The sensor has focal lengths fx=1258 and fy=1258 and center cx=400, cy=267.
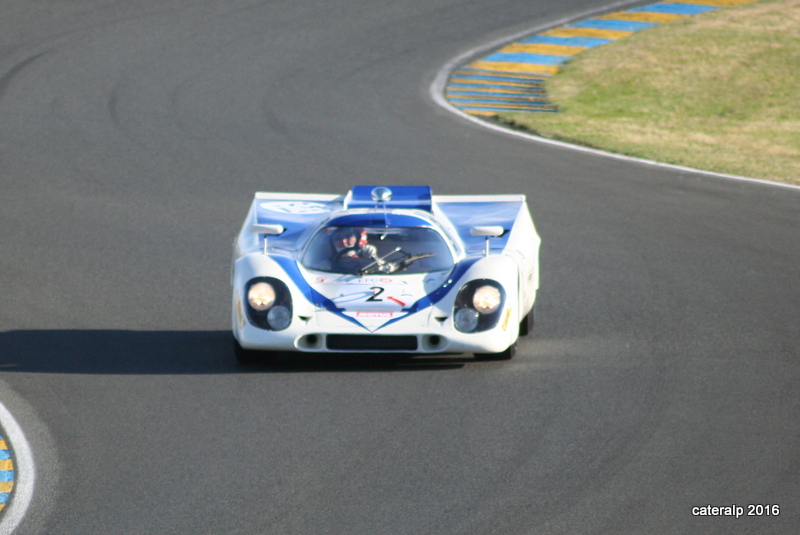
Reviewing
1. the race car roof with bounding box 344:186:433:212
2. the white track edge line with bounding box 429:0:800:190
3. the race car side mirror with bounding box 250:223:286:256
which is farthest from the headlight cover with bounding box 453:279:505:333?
the white track edge line with bounding box 429:0:800:190

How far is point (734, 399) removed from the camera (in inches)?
303

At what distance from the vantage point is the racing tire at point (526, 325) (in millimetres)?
9305

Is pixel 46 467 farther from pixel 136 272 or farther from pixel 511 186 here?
pixel 511 186

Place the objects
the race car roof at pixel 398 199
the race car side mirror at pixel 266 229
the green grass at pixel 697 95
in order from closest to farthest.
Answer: the race car side mirror at pixel 266 229 < the race car roof at pixel 398 199 < the green grass at pixel 697 95

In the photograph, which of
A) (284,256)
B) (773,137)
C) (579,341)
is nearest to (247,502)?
(284,256)

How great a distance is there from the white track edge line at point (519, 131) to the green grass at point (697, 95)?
252 mm

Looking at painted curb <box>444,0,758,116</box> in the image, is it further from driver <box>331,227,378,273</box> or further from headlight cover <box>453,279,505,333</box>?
headlight cover <box>453,279,505,333</box>

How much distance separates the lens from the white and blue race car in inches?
324

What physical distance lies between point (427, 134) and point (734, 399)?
9852 millimetres

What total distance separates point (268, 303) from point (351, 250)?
2.72 feet

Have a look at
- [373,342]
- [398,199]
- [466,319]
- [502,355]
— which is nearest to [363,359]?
[373,342]

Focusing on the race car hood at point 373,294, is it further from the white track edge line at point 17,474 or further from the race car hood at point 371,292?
the white track edge line at point 17,474

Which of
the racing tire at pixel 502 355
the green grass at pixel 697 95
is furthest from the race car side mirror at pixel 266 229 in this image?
the green grass at pixel 697 95

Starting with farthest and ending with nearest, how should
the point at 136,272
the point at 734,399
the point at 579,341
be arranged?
the point at 136,272
the point at 579,341
the point at 734,399
